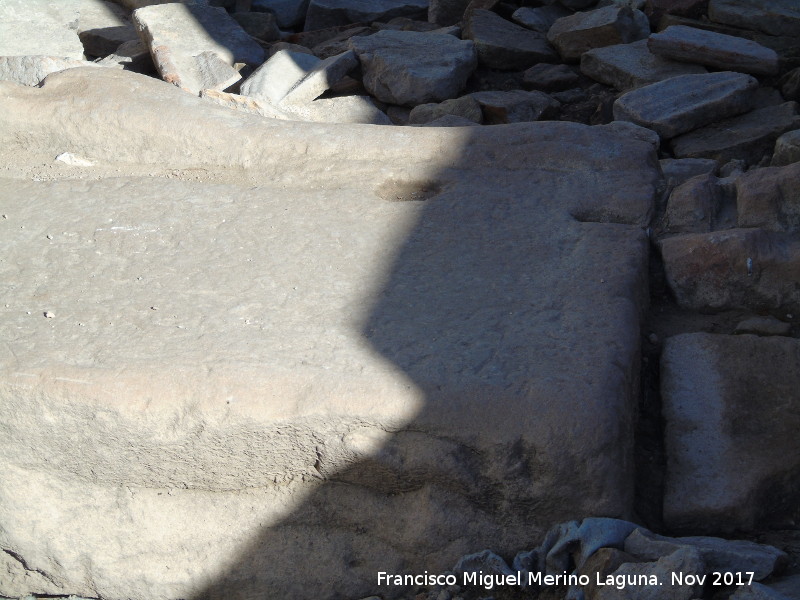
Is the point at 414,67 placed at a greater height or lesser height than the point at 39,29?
greater

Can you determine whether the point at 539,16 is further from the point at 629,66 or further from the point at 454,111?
the point at 454,111

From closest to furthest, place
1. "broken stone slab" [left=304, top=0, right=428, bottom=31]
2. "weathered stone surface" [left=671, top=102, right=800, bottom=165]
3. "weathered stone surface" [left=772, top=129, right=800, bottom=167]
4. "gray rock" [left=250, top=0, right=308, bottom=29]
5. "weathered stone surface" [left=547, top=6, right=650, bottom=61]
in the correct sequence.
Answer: "weathered stone surface" [left=772, top=129, right=800, bottom=167], "weathered stone surface" [left=671, top=102, right=800, bottom=165], "weathered stone surface" [left=547, top=6, right=650, bottom=61], "broken stone slab" [left=304, top=0, right=428, bottom=31], "gray rock" [left=250, top=0, right=308, bottom=29]

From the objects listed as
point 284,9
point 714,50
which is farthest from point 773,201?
point 284,9

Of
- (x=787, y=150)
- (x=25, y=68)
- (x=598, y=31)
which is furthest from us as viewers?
(x=598, y=31)

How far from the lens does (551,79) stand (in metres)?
4.62

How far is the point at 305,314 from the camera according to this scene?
2023 mm

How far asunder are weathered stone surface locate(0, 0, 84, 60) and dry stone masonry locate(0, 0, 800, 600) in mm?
2486

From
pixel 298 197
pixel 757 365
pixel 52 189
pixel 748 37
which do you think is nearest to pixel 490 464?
pixel 757 365

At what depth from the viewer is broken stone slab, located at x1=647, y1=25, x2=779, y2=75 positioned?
4039mm

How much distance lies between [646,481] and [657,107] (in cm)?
232

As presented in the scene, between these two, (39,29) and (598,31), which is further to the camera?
(39,29)

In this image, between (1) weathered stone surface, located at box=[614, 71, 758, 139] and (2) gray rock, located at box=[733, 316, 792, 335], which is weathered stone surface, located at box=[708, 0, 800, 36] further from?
(2) gray rock, located at box=[733, 316, 792, 335]

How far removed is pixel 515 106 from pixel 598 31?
814 millimetres

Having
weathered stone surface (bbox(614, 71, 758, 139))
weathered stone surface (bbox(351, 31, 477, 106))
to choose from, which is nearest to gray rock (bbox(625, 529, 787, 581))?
weathered stone surface (bbox(614, 71, 758, 139))
